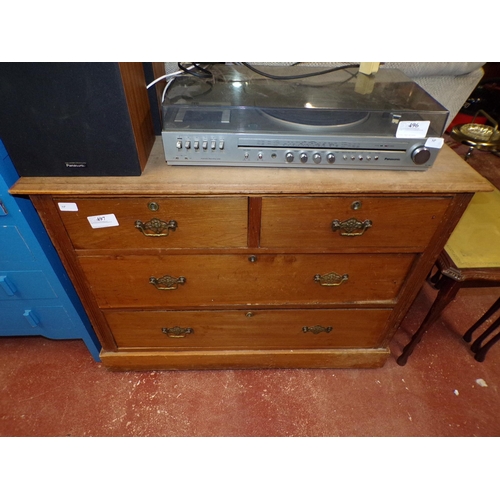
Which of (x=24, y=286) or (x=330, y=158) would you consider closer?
(x=330, y=158)

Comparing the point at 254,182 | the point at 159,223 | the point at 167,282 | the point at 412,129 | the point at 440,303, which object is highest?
the point at 412,129

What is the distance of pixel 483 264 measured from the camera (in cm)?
98

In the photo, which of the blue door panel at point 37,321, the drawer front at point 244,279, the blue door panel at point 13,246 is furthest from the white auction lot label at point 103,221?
the blue door panel at point 37,321

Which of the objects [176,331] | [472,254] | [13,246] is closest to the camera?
[13,246]

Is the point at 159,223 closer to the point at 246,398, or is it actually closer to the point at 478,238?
the point at 246,398

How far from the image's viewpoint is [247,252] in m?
0.88

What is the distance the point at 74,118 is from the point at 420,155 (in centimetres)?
78

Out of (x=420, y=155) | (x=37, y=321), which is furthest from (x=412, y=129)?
(x=37, y=321)

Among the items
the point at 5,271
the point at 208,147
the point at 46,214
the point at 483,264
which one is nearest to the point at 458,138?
the point at 483,264

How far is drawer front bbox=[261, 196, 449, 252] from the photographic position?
2.57 feet

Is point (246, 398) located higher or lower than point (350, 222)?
lower

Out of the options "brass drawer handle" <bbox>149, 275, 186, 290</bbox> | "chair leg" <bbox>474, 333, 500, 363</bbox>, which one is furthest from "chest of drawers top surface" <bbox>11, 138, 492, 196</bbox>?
"chair leg" <bbox>474, 333, 500, 363</bbox>

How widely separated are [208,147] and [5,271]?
0.74 meters

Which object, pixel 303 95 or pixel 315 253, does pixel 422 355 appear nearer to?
pixel 315 253
